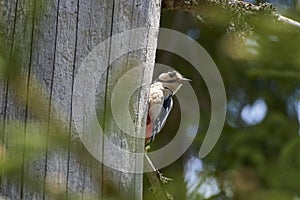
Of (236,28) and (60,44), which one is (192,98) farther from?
(60,44)

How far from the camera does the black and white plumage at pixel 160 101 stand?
1.47 meters

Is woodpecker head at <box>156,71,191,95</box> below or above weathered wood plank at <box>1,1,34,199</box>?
below

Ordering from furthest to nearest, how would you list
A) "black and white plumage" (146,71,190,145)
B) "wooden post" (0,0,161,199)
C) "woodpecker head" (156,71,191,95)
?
"woodpecker head" (156,71,191,95), "black and white plumage" (146,71,190,145), "wooden post" (0,0,161,199)

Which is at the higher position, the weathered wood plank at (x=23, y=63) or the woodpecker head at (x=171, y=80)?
the weathered wood plank at (x=23, y=63)

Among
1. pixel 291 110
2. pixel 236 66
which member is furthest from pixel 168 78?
pixel 236 66

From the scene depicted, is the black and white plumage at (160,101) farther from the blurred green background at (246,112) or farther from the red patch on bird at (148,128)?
the blurred green background at (246,112)

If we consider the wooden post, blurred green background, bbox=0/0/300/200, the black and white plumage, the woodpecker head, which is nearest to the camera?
the wooden post

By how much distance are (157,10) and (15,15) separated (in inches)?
11.4


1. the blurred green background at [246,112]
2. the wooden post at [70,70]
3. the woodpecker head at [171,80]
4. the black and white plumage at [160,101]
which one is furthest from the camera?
the woodpecker head at [171,80]

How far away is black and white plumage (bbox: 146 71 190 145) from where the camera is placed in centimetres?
147

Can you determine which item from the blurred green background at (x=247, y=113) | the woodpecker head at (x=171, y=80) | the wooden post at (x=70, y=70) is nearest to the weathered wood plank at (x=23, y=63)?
the wooden post at (x=70, y=70)

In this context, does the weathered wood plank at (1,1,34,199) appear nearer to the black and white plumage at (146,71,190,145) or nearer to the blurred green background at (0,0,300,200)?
the blurred green background at (0,0,300,200)

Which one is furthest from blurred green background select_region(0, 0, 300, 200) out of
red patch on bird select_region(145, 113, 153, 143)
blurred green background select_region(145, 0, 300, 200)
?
red patch on bird select_region(145, 113, 153, 143)

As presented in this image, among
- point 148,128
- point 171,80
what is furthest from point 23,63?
point 171,80
